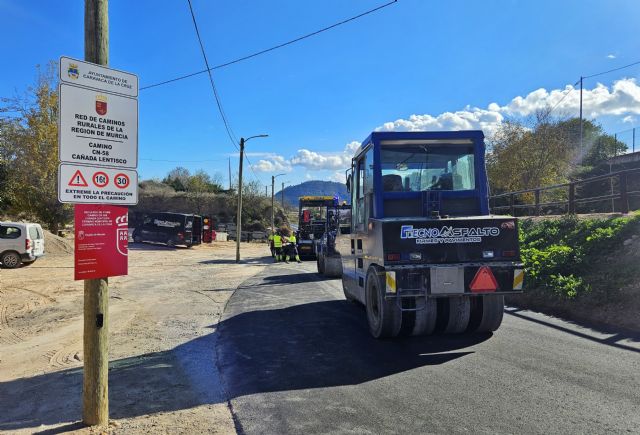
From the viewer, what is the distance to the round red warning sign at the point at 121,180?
4.26 m

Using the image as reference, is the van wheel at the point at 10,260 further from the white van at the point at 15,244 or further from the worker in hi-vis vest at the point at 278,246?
the worker in hi-vis vest at the point at 278,246

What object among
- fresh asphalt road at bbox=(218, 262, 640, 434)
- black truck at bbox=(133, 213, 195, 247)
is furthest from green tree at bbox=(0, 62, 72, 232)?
fresh asphalt road at bbox=(218, 262, 640, 434)

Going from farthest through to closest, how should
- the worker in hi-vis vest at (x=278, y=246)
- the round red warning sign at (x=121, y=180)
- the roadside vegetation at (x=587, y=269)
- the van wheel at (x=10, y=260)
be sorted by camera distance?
1. the worker in hi-vis vest at (x=278, y=246)
2. the van wheel at (x=10, y=260)
3. the roadside vegetation at (x=587, y=269)
4. the round red warning sign at (x=121, y=180)

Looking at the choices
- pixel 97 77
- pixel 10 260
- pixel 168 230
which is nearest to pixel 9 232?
pixel 10 260

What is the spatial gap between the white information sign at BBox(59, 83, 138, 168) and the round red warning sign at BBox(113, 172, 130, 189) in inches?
3.8

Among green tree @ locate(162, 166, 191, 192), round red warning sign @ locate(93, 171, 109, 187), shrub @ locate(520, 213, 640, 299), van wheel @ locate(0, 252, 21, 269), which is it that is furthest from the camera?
green tree @ locate(162, 166, 191, 192)

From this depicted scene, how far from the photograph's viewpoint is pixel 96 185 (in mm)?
4117

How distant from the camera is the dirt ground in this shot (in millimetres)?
4531

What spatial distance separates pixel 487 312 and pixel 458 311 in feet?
1.56

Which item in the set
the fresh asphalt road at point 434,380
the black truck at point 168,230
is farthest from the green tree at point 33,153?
the fresh asphalt road at point 434,380

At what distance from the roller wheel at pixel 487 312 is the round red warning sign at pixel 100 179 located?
5.60 metres

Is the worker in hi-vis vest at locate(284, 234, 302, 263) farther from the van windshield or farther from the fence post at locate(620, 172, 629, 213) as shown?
the van windshield

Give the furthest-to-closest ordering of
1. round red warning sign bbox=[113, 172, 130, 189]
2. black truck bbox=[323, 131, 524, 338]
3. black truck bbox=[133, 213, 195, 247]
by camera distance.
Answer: black truck bbox=[133, 213, 195, 247]
black truck bbox=[323, 131, 524, 338]
round red warning sign bbox=[113, 172, 130, 189]

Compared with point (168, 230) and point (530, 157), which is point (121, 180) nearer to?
point (530, 157)
